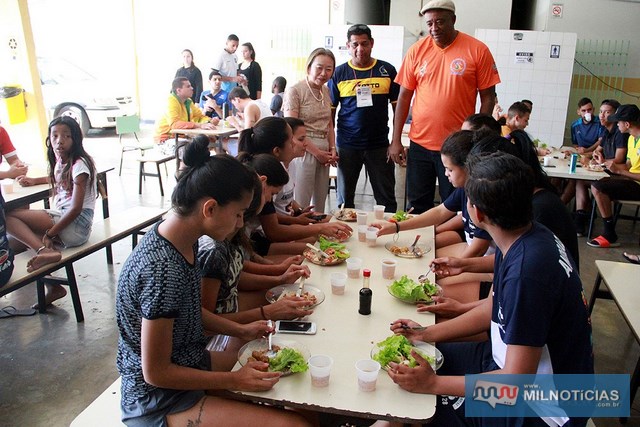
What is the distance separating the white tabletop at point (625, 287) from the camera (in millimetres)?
2209

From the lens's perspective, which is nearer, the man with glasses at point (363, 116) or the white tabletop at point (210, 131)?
the man with glasses at point (363, 116)

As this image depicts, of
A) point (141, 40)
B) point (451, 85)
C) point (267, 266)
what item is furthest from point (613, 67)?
point (141, 40)

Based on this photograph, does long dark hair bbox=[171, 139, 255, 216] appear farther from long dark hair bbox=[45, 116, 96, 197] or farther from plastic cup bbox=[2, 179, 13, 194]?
plastic cup bbox=[2, 179, 13, 194]

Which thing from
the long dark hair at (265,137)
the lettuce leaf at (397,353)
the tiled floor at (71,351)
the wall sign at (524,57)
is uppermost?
the wall sign at (524,57)

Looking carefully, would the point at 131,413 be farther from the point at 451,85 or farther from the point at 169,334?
the point at 451,85

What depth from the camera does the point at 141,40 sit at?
10906mm

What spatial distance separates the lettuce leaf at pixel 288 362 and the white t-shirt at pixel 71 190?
8.02ft

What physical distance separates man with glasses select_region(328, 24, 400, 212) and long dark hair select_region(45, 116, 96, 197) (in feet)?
6.52

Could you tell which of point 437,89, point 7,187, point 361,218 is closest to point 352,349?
point 361,218

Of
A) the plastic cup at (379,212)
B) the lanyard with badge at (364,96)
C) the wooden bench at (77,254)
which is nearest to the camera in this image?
the wooden bench at (77,254)

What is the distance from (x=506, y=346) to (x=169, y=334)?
3.46 feet

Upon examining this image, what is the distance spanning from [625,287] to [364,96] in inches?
93.8

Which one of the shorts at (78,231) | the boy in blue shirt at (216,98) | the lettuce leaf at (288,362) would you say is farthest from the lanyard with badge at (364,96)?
the boy in blue shirt at (216,98)

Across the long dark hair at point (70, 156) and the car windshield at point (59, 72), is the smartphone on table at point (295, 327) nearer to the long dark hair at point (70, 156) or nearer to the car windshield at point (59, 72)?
the long dark hair at point (70, 156)
